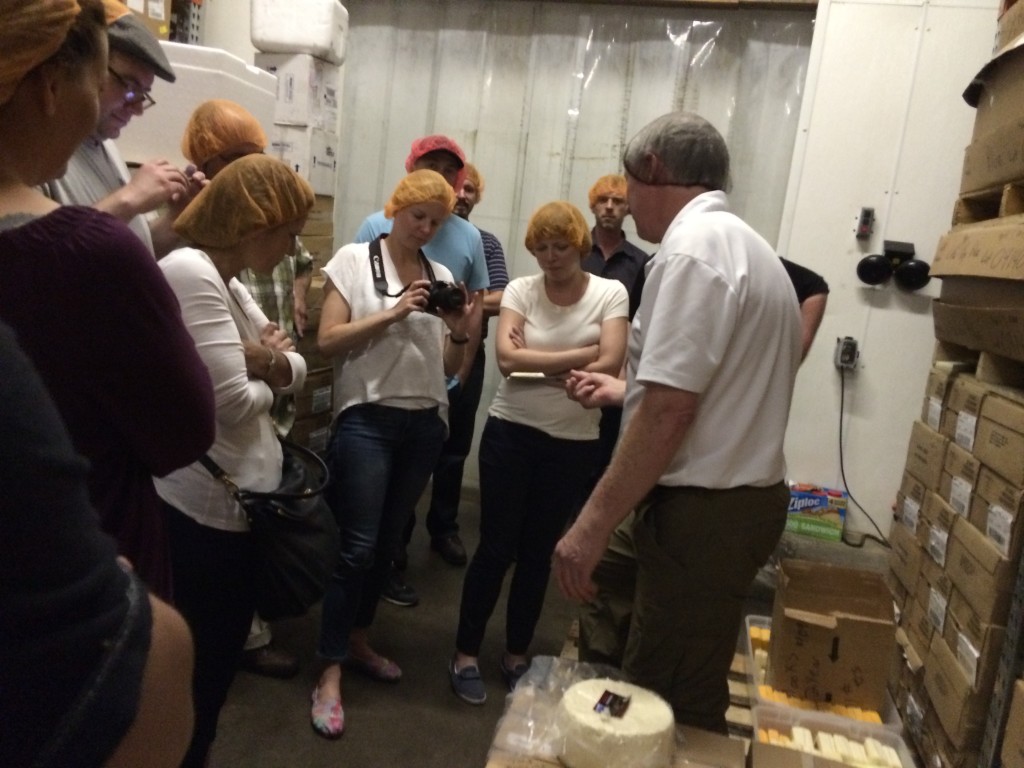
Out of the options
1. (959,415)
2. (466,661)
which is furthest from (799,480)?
(466,661)

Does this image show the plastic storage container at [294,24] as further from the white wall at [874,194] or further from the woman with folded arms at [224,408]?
the white wall at [874,194]

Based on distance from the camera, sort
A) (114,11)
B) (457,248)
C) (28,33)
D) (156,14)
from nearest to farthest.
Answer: (28,33), (114,11), (457,248), (156,14)

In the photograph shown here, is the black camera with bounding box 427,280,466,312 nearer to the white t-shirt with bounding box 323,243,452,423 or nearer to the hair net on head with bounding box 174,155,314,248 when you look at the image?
the white t-shirt with bounding box 323,243,452,423

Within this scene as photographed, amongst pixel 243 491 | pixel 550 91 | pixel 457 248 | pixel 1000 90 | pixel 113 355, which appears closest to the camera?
pixel 113 355

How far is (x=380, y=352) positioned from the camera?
73.0 inches

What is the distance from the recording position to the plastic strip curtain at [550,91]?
9.87ft

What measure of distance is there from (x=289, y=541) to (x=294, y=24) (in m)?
2.12

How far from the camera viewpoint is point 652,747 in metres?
1.13

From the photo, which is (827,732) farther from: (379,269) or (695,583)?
(379,269)

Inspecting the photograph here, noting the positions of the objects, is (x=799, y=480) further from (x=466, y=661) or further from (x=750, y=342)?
(x=750, y=342)

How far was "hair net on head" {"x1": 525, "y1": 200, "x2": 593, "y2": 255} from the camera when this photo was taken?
199 cm

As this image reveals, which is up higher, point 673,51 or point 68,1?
point 673,51

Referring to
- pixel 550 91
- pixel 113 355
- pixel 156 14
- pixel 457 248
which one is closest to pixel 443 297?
pixel 457 248

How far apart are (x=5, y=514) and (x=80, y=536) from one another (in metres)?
0.04
